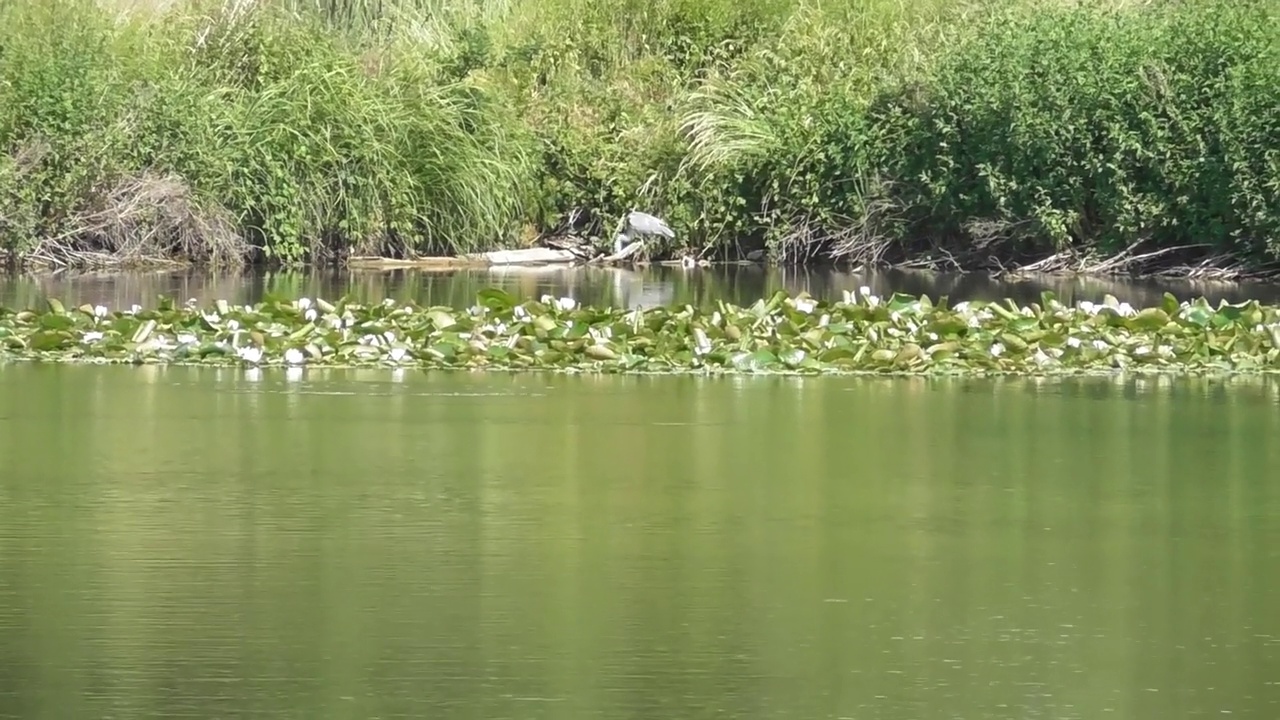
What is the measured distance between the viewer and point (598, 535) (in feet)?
24.7

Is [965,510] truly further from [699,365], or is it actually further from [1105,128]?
[1105,128]

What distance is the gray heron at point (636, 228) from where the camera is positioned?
27.6 meters

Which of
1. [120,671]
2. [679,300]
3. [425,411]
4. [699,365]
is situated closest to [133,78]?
[679,300]

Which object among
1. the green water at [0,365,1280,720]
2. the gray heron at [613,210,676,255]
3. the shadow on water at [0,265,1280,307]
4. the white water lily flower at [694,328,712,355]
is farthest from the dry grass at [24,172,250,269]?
the green water at [0,365,1280,720]

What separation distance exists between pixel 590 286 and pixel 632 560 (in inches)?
620

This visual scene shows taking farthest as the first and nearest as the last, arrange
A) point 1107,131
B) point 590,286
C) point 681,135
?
point 681,135 → point 1107,131 → point 590,286

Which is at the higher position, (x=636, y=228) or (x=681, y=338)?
(x=636, y=228)

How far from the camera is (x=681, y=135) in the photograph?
28.5 meters

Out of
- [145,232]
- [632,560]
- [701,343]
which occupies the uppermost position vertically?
[145,232]

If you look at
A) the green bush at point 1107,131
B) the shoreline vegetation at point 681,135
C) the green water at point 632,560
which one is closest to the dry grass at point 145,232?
the shoreline vegetation at point 681,135

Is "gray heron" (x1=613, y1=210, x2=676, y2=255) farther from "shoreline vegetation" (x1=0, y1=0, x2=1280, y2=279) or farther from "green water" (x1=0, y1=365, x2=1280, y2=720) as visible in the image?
"green water" (x1=0, y1=365, x2=1280, y2=720)

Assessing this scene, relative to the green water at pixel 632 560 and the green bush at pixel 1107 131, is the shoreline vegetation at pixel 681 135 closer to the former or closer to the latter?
the green bush at pixel 1107 131

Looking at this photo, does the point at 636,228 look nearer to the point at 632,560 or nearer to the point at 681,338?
the point at 681,338

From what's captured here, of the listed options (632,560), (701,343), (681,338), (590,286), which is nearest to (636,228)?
(590,286)
